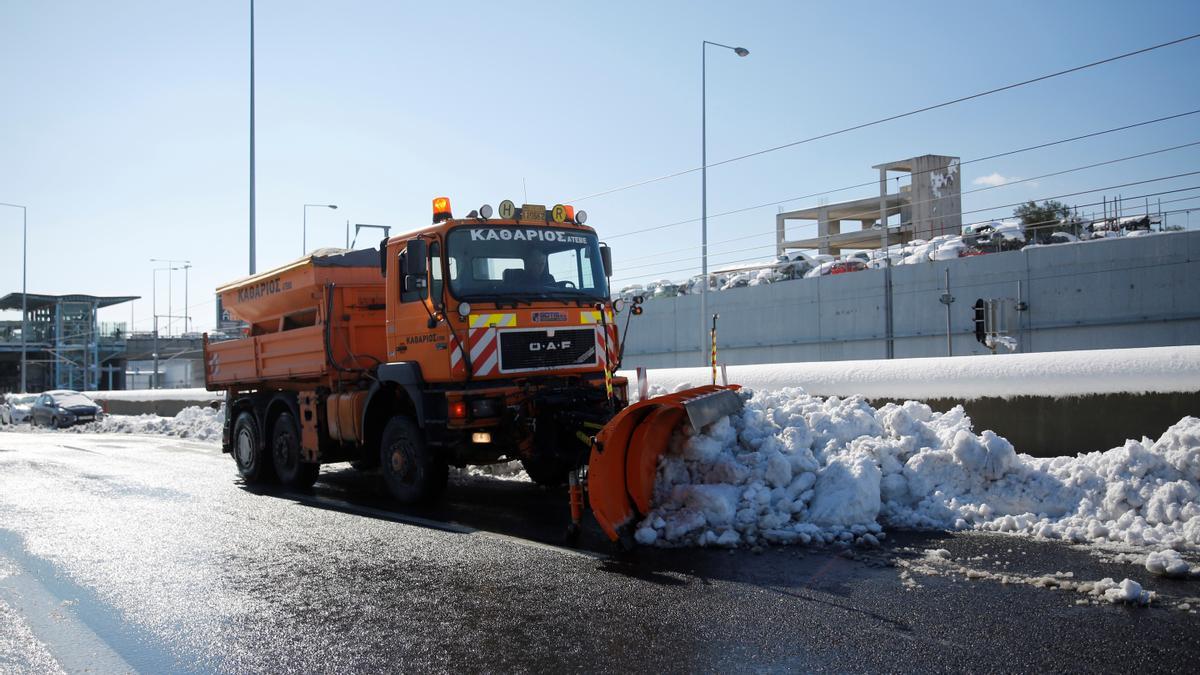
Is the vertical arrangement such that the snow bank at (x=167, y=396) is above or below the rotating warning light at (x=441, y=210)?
below

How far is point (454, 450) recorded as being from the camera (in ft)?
30.2

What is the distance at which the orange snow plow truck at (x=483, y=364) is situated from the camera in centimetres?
803

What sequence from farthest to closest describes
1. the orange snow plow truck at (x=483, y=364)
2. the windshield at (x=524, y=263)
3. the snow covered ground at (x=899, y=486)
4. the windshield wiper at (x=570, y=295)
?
the windshield wiper at (x=570, y=295) < the windshield at (x=524, y=263) < the orange snow plow truck at (x=483, y=364) < the snow covered ground at (x=899, y=486)

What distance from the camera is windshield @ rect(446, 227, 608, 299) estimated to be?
9328 mm

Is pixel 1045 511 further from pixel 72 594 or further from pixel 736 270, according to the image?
pixel 736 270

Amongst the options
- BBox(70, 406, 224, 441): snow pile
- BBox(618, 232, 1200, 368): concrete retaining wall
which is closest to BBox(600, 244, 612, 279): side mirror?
BBox(70, 406, 224, 441): snow pile

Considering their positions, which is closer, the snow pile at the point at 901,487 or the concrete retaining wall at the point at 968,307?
the snow pile at the point at 901,487

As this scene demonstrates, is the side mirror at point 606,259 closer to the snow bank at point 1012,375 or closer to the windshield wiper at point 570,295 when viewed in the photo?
the windshield wiper at point 570,295

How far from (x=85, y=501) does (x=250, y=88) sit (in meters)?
20.6

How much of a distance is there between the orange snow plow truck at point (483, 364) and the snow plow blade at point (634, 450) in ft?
Result: 0.05

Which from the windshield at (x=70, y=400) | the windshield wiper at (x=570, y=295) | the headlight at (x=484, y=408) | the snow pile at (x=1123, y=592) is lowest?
Answer: the snow pile at (x=1123, y=592)

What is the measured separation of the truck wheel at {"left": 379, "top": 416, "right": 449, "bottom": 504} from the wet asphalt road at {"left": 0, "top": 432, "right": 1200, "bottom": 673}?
646 millimetres

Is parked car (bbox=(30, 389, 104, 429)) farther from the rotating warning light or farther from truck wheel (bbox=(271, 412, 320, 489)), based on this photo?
the rotating warning light

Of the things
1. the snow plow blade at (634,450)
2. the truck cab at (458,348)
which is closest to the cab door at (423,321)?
the truck cab at (458,348)
